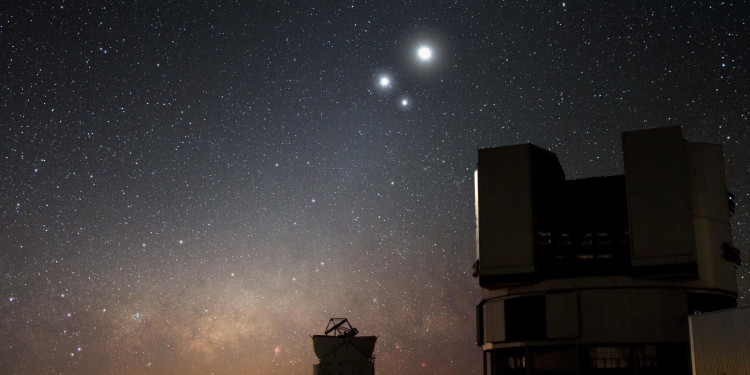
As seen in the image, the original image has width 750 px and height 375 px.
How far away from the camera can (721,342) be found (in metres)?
31.8

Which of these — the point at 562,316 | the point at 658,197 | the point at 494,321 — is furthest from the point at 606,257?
the point at 494,321

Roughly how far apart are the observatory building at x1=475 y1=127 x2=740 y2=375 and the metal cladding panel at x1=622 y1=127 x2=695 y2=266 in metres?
0.07

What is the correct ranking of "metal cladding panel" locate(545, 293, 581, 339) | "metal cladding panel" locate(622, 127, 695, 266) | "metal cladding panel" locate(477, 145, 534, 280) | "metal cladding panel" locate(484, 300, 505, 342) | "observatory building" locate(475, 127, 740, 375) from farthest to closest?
1. "metal cladding panel" locate(484, 300, 505, 342)
2. "metal cladding panel" locate(477, 145, 534, 280)
3. "metal cladding panel" locate(545, 293, 581, 339)
4. "observatory building" locate(475, 127, 740, 375)
5. "metal cladding panel" locate(622, 127, 695, 266)

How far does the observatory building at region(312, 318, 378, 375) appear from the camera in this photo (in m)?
58.9

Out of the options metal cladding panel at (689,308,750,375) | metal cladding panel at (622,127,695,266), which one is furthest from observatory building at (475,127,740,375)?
metal cladding panel at (689,308,750,375)

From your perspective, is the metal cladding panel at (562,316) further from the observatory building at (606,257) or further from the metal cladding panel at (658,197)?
the metal cladding panel at (658,197)

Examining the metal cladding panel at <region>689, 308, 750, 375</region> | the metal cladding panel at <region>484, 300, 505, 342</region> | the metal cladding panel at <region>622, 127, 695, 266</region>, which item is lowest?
the metal cladding panel at <region>689, 308, 750, 375</region>

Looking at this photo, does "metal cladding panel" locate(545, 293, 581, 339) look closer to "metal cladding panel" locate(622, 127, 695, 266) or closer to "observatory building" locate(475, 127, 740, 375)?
"observatory building" locate(475, 127, 740, 375)

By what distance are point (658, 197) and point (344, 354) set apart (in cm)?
2988

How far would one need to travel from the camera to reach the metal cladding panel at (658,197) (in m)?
44.7

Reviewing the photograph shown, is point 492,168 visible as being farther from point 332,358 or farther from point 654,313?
point 332,358

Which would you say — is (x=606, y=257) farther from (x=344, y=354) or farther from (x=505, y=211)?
(x=344, y=354)

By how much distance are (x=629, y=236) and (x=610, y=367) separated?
918 centimetres

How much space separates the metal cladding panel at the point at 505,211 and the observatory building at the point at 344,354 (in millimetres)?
16792
